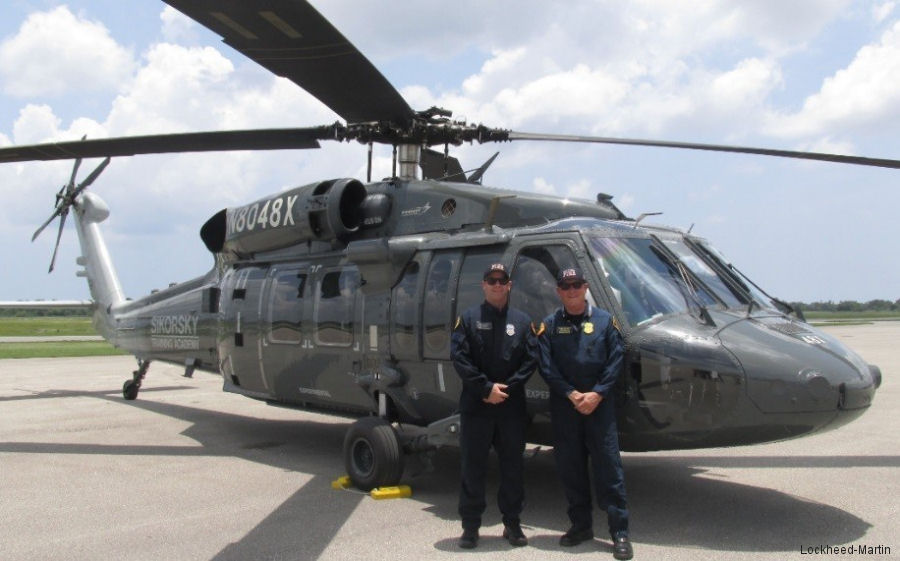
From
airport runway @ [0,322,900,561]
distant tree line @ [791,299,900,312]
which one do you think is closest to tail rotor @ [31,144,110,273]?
airport runway @ [0,322,900,561]

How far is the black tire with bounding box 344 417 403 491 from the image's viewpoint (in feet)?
20.0

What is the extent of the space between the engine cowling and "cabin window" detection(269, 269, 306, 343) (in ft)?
1.24

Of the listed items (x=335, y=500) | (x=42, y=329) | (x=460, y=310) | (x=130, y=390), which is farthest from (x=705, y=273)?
(x=42, y=329)

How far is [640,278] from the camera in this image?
5.43 m

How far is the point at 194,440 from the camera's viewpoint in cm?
905

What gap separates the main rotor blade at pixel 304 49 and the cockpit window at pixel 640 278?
92.1 inches

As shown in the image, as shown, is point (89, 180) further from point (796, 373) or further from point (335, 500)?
point (796, 373)

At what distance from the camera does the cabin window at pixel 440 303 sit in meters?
6.17

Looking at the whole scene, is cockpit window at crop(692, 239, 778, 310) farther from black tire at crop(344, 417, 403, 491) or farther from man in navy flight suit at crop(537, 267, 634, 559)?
black tire at crop(344, 417, 403, 491)

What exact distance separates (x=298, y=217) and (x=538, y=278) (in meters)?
3.03

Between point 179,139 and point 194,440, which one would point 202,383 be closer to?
point 194,440

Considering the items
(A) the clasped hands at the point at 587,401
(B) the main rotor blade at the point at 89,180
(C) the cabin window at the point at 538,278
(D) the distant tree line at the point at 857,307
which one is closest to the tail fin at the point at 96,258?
(B) the main rotor blade at the point at 89,180

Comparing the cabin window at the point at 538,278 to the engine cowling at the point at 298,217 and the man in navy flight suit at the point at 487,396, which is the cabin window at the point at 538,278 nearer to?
the man in navy flight suit at the point at 487,396

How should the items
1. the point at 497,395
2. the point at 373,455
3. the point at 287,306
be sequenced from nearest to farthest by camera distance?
1. the point at 497,395
2. the point at 373,455
3. the point at 287,306
